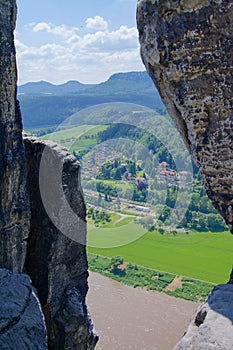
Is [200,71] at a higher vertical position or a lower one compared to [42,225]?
higher

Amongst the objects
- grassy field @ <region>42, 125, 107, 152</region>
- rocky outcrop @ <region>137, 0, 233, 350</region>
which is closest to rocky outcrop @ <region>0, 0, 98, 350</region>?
rocky outcrop @ <region>137, 0, 233, 350</region>

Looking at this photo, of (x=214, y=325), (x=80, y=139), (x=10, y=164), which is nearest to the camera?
(x=214, y=325)

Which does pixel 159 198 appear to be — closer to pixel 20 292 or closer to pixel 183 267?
pixel 183 267

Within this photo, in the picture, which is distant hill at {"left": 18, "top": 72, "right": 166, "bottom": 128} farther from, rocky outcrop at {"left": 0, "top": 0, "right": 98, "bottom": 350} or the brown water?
rocky outcrop at {"left": 0, "top": 0, "right": 98, "bottom": 350}

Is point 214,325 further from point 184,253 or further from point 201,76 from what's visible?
point 184,253

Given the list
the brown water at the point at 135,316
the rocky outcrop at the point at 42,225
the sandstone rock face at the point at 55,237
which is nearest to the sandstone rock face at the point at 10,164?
the rocky outcrop at the point at 42,225

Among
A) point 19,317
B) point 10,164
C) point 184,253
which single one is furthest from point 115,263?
point 19,317
